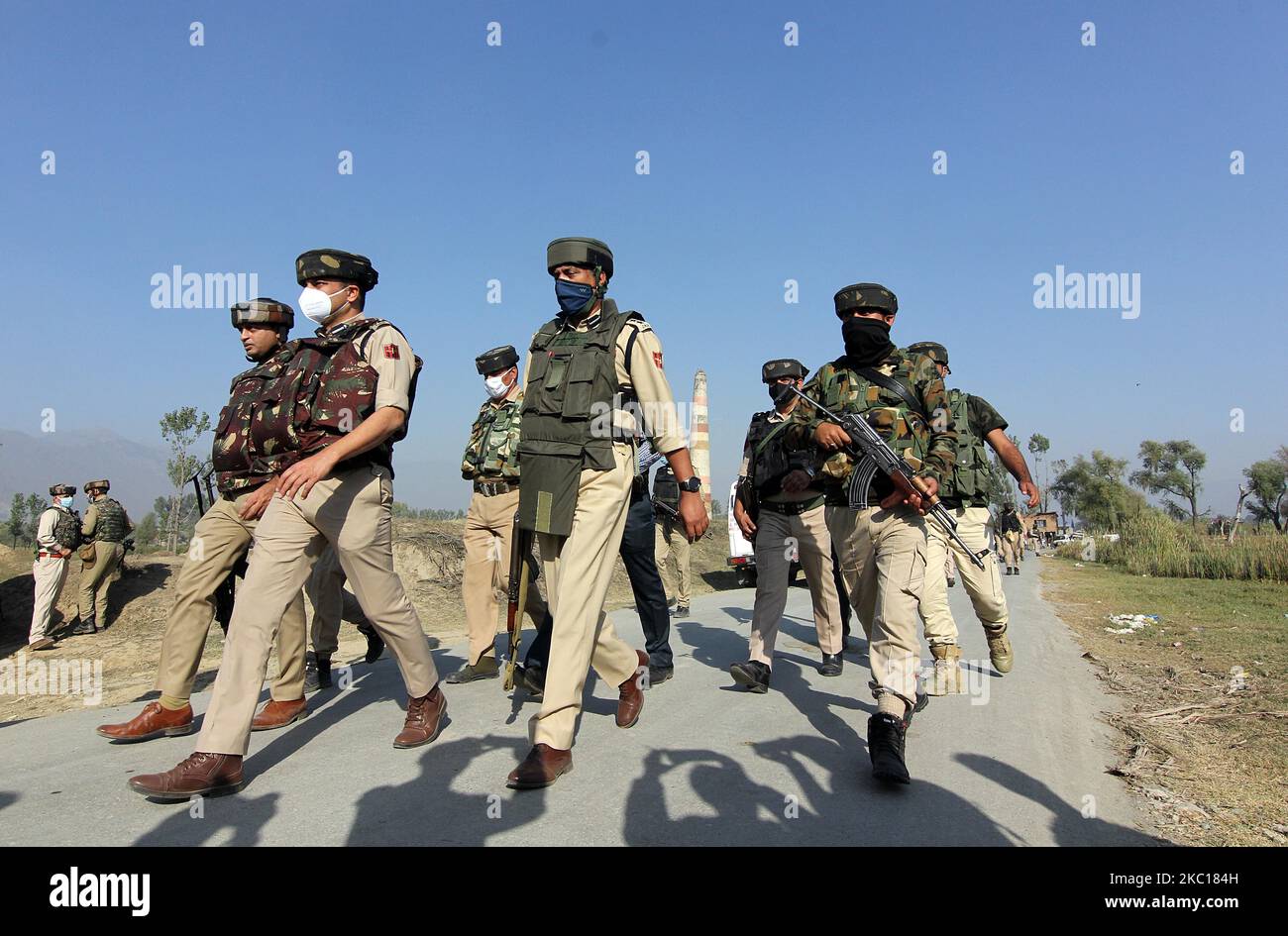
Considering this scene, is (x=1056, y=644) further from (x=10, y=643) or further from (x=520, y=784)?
(x=10, y=643)

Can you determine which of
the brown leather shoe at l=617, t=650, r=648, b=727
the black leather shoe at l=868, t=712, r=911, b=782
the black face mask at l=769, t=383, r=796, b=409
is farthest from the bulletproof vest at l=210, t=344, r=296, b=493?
the black face mask at l=769, t=383, r=796, b=409

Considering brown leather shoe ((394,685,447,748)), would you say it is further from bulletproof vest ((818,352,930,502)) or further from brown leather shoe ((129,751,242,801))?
bulletproof vest ((818,352,930,502))

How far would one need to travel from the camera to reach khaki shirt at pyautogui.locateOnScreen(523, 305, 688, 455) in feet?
12.0

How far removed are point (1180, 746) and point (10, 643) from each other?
1284 centimetres

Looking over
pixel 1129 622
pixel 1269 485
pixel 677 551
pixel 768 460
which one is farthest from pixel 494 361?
pixel 1269 485

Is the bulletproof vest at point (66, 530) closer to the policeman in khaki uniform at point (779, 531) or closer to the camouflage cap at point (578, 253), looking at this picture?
the policeman in khaki uniform at point (779, 531)

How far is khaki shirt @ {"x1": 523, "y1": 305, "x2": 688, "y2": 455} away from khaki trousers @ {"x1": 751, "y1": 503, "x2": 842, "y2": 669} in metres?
1.99

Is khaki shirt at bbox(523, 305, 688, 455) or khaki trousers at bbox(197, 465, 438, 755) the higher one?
khaki shirt at bbox(523, 305, 688, 455)

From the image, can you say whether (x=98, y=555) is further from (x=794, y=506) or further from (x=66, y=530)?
(x=794, y=506)

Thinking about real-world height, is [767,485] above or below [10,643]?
above

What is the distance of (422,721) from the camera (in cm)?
383


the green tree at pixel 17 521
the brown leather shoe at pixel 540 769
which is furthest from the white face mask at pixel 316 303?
the green tree at pixel 17 521

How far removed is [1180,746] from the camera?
165 inches
